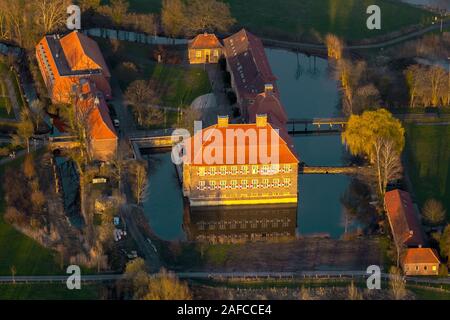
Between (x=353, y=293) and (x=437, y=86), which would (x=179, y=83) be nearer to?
(x=437, y=86)

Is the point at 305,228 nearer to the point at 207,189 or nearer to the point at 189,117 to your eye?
the point at 207,189

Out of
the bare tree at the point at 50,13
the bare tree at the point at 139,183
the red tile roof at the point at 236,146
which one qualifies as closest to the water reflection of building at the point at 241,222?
the bare tree at the point at 139,183

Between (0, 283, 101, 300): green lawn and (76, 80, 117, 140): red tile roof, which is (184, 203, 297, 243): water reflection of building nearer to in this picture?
(76, 80, 117, 140): red tile roof

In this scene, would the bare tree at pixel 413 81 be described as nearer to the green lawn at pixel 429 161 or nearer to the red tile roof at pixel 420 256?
the green lawn at pixel 429 161

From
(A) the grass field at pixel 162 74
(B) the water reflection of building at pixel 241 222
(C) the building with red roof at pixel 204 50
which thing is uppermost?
(C) the building with red roof at pixel 204 50

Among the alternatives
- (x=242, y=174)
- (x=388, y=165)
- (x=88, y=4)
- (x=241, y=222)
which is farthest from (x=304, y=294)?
(x=88, y=4)
